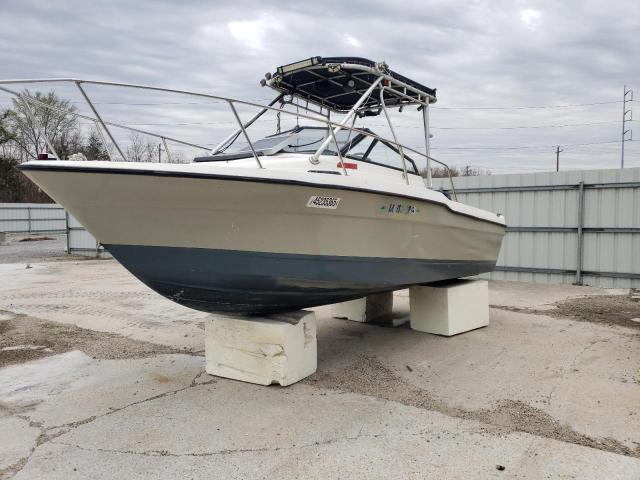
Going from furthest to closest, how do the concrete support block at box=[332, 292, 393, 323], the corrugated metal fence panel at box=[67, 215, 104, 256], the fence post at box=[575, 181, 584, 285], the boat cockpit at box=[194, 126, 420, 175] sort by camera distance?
the corrugated metal fence panel at box=[67, 215, 104, 256] < the fence post at box=[575, 181, 584, 285] < the concrete support block at box=[332, 292, 393, 323] < the boat cockpit at box=[194, 126, 420, 175]

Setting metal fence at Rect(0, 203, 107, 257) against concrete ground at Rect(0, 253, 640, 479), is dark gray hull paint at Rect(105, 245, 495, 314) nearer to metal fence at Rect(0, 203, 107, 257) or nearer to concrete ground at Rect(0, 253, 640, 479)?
concrete ground at Rect(0, 253, 640, 479)

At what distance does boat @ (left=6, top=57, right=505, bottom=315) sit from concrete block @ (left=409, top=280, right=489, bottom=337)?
0.45 meters

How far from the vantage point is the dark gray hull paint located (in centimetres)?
359

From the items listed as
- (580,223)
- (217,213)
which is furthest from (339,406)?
(580,223)

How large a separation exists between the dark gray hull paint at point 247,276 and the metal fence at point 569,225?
670 cm

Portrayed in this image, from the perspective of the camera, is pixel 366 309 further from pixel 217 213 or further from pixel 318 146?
pixel 217 213

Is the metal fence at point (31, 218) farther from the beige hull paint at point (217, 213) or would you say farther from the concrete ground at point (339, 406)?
the beige hull paint at point (217, 213)

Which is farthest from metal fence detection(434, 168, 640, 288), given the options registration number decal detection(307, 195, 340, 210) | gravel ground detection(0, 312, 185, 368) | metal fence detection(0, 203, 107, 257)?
metal fence detection(0, 203, 107, 257)

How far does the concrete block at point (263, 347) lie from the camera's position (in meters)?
3.92

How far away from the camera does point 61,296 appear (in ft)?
27.7

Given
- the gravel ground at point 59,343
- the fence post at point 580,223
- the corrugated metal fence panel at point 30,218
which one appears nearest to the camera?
the gravel ground at point 59,343

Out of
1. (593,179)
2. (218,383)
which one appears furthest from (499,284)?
(218,383)

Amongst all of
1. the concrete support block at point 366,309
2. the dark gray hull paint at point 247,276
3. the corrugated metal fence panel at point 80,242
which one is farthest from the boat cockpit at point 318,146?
the corrugated metal fence panel at point 80,242

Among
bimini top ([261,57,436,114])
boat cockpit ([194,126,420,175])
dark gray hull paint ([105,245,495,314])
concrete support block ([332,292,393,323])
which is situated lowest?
concrete support block ([332,292,393,323])
